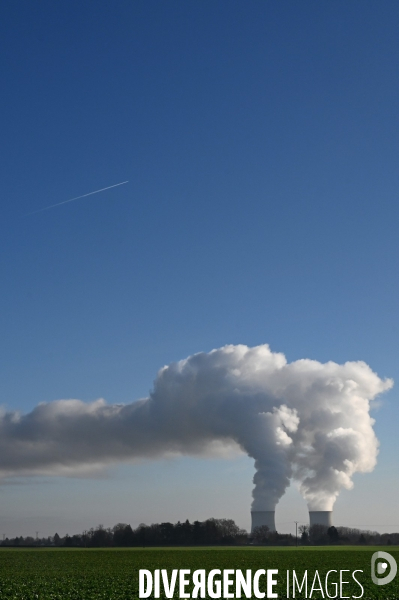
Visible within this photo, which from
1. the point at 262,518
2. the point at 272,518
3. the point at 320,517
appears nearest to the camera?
the point at 272,518

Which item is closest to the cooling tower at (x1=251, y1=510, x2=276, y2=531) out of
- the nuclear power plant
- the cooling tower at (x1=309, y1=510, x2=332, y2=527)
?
the nuclear power plant

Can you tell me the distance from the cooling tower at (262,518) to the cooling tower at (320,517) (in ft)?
38.0

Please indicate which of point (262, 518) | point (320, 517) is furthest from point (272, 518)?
point (320, 517)

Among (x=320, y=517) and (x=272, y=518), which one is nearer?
(x=272, y=518)

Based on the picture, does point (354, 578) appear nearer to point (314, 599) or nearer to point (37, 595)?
point (314, 599)

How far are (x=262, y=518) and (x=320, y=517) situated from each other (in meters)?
18.0

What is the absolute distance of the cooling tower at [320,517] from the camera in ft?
456

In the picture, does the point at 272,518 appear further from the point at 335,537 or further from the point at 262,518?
the point at 335,537

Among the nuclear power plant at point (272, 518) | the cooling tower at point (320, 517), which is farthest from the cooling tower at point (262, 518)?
the cooling tower at point (320, 517)

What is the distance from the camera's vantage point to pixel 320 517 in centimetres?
14050

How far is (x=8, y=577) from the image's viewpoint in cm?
5338

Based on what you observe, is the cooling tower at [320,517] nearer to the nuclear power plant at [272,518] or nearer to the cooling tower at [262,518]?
the nuclear power plant at [272,518]

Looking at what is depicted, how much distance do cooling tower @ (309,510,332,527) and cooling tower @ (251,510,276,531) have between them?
11588mm

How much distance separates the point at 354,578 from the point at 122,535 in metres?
132
